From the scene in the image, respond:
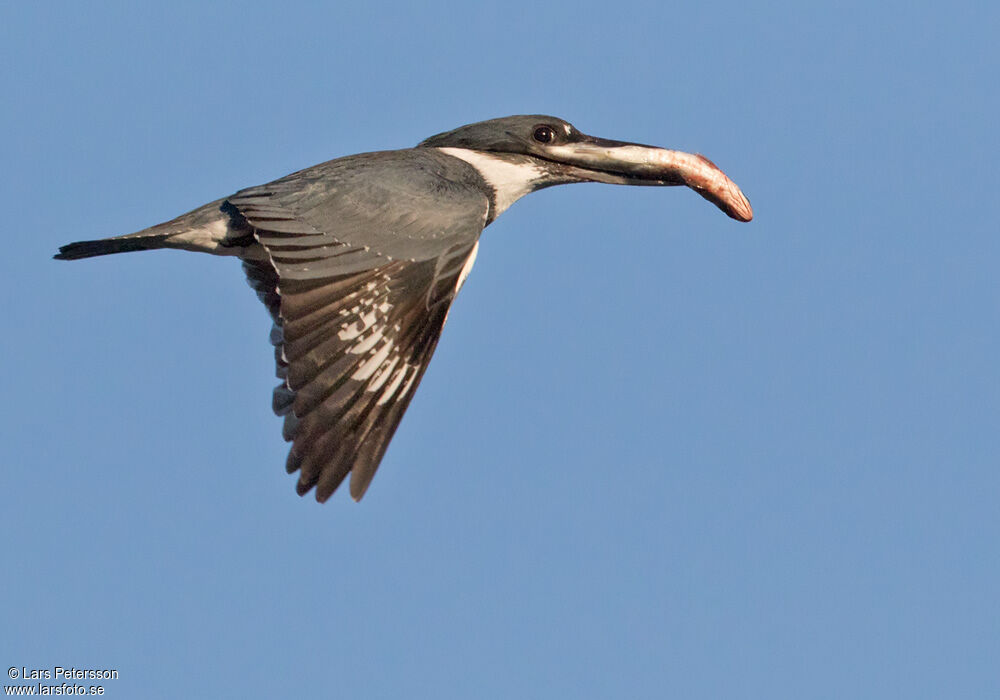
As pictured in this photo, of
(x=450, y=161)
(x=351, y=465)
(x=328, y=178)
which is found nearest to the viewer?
(x=351, y=465)

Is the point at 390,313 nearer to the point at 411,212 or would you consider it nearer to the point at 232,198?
the point at 411,212

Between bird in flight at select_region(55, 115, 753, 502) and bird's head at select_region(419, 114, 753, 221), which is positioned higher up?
bird's head at select_region(419, 114, 753, 221)

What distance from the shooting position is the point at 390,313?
8.28m

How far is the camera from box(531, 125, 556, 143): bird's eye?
10062 mm

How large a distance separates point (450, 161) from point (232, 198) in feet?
4.53

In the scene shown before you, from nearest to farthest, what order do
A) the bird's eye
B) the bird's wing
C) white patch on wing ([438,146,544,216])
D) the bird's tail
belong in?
the bird's wing
the bird's tail
white patch on wing ([438,146,544,216])
the bird's eye

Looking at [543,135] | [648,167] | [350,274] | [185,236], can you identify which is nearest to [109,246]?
[185,236]

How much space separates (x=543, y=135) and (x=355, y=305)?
2390mm

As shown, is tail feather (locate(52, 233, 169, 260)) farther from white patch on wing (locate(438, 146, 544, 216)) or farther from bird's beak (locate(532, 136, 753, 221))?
bird's beak (locate(532, 136, 753, 221))

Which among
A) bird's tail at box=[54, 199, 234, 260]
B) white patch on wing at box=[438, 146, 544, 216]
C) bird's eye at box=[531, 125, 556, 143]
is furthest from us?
bird's eye at box=[531, 125, 556, 143]

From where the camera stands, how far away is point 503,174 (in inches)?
389

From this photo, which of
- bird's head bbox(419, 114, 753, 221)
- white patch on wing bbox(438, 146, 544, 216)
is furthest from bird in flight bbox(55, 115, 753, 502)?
bird's head bbox(419, 114, 753, 221)

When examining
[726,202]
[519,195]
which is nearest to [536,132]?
[519,195]

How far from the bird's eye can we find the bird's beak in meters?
0.05
